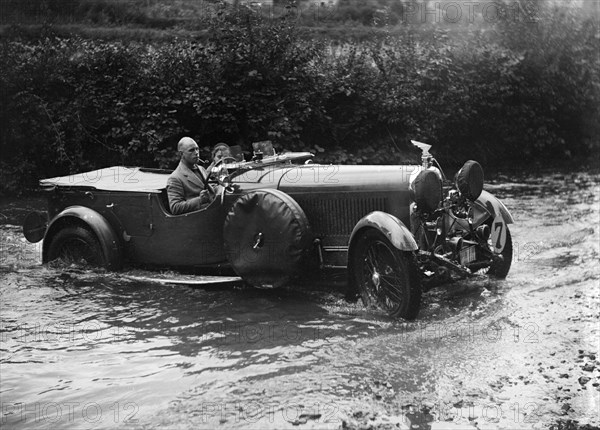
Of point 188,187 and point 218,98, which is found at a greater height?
point 218,98

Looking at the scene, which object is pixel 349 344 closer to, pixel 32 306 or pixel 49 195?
pixel 32 306

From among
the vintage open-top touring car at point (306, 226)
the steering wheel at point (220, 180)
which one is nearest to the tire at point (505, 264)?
the vintage open-top touring car at point (306, 226)

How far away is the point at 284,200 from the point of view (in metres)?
7.20

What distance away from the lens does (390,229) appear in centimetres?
663

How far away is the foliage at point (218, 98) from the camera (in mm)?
14562

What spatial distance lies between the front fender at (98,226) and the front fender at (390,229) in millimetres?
2748

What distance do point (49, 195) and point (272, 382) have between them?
4568 millimetres

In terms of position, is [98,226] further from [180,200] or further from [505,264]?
[505,264]

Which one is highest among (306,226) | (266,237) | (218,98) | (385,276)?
(218,98)

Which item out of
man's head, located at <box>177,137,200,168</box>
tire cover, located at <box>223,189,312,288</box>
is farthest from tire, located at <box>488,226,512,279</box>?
man's head, located at <box>177,137,200,168</box>

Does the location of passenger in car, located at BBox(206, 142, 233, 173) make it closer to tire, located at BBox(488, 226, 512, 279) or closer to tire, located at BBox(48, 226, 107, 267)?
tire, located at BBox(48, 226, 107, 267)

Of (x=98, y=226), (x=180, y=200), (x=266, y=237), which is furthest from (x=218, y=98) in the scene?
(x=266, y=237)

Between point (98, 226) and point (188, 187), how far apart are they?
1.11 meters

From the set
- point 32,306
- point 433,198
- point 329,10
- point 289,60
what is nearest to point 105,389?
point 32,306
